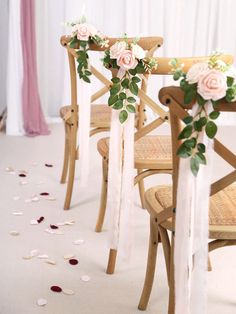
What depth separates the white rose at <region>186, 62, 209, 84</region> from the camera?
140 centimetres

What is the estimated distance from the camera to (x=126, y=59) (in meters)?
1.96

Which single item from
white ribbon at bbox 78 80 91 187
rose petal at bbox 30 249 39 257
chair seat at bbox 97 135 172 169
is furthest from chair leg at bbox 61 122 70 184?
rose petal at bbox 30 249 39 257

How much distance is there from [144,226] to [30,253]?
642mm

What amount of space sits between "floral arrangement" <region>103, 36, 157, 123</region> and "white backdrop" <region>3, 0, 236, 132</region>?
2.69m

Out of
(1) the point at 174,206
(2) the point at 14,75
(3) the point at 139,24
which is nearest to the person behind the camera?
(1) the point at 174,206

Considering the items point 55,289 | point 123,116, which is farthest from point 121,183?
point 55,289

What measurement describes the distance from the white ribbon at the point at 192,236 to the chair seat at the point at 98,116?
145 centimetres

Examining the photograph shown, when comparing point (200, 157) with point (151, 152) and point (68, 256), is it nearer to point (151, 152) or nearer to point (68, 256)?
point (151, 152)

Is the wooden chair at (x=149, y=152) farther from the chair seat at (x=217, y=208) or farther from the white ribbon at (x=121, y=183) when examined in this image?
the chair seat at (x=217, y=208)

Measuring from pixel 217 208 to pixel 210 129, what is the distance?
0.47m

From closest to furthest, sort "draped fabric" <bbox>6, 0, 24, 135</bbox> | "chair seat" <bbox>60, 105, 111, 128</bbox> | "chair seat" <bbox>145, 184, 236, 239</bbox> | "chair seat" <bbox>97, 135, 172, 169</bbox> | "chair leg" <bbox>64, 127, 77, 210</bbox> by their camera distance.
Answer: "chair seat" <bbox>145, 184, 236, 239</bbox>
"chair seat" <bbox>97, 135, 172, 169</bbox>
"chair leg" <bbox>64, 127, 77, 210</bbox>
"chair seat" <bbox>60, 105, 111, 128</bbox>
"draped fabric" <bbox>6, 0, 24, 135</bbox>

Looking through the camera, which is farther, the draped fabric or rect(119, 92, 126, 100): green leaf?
the draped fabric

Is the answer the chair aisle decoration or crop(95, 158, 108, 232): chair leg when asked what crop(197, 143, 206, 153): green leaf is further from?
crop(95, 158, 108, 232): chair leg

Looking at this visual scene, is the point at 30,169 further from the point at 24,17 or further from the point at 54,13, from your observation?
the point at 54,13
